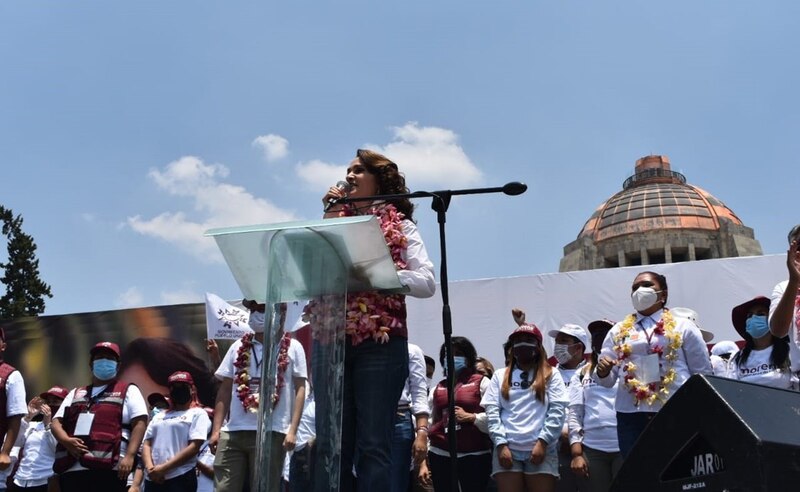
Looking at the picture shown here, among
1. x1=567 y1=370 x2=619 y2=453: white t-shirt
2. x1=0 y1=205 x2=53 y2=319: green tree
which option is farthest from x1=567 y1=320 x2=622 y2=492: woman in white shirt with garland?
x1=0 y1=205 x2=53 y2=319: green tree

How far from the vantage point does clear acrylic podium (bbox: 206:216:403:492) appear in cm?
284

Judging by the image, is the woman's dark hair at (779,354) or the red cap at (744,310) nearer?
the woman's dark hair at (779,354)

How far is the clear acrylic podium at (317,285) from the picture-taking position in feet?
9.30

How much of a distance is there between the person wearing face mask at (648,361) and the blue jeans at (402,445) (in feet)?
4.79

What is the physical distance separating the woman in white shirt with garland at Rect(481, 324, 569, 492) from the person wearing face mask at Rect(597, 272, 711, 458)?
2.51 ft

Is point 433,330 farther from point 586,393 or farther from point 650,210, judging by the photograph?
point 650,210

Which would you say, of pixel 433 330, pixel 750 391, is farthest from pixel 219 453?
pixel 433 330

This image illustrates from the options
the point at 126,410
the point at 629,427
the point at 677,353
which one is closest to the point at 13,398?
the point at 126,410

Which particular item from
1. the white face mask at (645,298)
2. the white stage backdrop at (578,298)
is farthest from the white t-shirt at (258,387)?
the white stage backdrop at (578,298)

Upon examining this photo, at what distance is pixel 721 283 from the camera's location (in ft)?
29.5

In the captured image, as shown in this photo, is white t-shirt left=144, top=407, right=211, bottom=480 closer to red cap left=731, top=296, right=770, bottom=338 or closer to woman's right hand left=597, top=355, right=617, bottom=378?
woman's right hand left=597, top=355, right=617, bottom=378

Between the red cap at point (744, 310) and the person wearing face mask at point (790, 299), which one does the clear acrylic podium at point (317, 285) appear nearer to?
the person wearing face mask at point (790, 299)

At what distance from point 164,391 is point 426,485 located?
5882 millimetres

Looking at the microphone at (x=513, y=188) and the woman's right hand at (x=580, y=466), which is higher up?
the microphone at (x=513, y=188)
